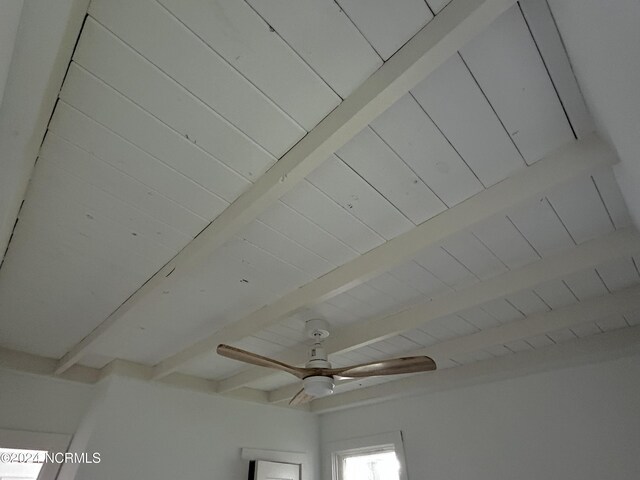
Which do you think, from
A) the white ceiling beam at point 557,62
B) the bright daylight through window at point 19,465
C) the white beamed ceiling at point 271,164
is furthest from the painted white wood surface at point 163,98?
the bright daylight through window at point 19,465

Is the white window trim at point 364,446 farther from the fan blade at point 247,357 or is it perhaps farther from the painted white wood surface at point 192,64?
the painted white wood surface at point 192,64

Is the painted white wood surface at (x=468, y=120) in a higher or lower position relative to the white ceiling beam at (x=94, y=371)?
lower

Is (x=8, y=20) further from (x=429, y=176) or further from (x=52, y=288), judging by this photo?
(x=52, y=288)

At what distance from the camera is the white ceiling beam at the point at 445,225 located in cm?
112

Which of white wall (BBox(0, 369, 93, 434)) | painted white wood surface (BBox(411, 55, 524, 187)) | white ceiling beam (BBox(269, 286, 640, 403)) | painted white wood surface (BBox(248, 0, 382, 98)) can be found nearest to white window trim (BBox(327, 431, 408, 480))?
white ceiling beam (BBox(269, 286, 640, 403))

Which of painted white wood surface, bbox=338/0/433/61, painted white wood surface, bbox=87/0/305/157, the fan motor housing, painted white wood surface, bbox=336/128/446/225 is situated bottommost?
the fan motor housing

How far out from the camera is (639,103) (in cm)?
67

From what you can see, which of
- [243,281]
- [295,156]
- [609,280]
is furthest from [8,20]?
[609,280]

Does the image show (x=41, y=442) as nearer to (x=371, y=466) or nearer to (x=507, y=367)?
(x=371, y=466)

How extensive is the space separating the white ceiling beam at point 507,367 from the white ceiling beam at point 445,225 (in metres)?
1.54

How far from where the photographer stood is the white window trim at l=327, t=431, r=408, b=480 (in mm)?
2889

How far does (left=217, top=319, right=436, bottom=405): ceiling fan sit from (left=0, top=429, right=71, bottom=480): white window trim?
5.24ft

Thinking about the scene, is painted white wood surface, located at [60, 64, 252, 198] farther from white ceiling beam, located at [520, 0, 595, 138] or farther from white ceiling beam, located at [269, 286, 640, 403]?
white ceiling beam, located at [269, 286, 640, 403]

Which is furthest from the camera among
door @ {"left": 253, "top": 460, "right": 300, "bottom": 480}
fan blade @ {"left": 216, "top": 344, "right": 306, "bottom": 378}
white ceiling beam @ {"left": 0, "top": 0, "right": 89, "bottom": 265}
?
door @ {"left": 253, "top": 460, "right": 300, "bottom": 480}
